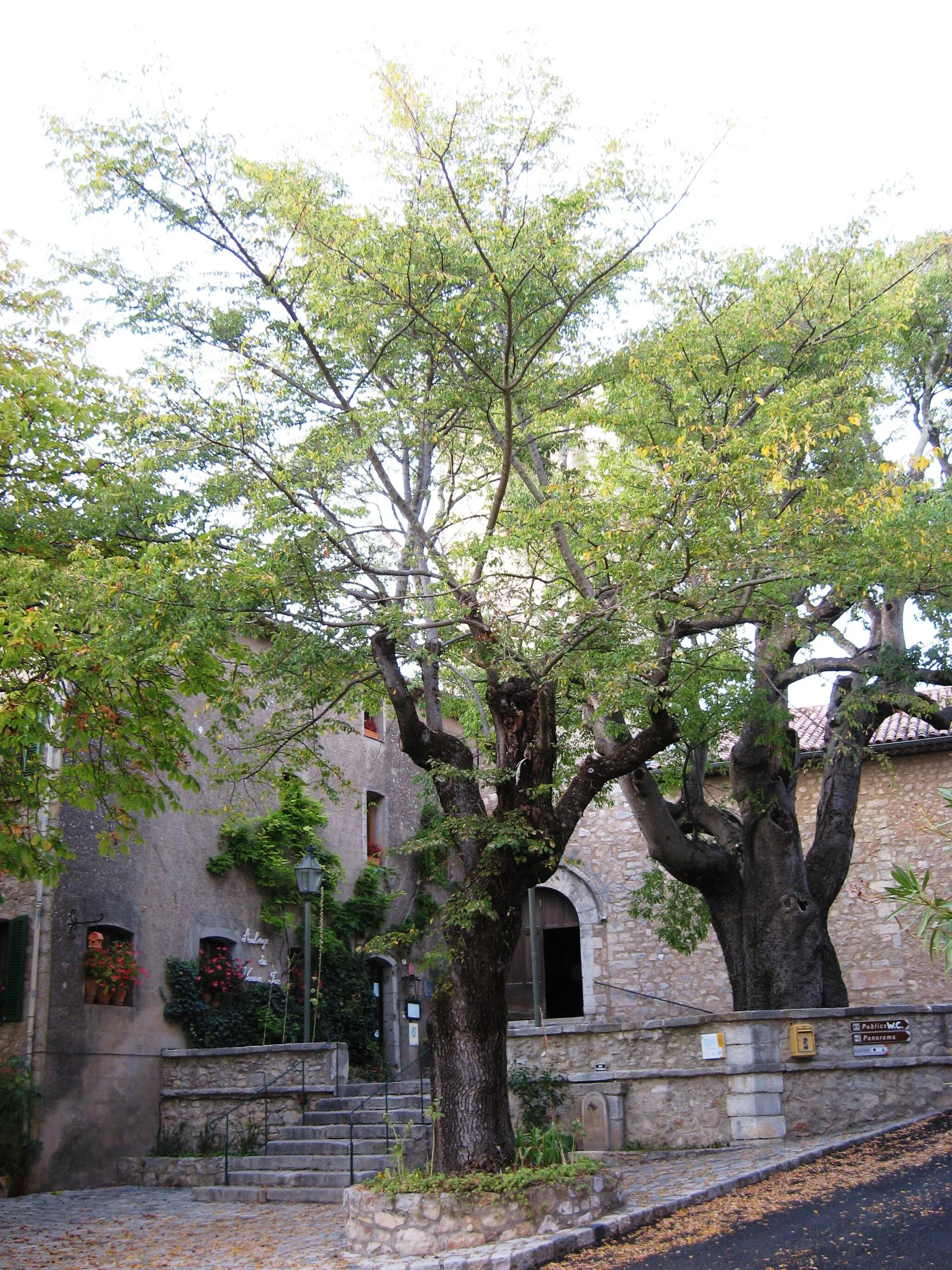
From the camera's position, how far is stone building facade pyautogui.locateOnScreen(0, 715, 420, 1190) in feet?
42.3

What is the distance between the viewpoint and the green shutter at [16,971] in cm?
1302

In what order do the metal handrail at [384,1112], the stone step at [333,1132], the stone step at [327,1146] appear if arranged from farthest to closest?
the stone step at [333,1132]
the stone step at [327,1146]
the metal handrail at [384,1112]

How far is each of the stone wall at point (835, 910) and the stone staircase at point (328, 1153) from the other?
19.3 ft

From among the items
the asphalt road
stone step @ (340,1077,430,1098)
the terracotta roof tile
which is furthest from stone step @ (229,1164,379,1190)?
the terracotta roof tile

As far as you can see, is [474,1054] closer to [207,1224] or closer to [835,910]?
[207,1224]

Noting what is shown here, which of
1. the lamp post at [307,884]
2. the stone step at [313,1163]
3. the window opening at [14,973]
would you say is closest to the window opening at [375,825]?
the lamp post at [307,884]

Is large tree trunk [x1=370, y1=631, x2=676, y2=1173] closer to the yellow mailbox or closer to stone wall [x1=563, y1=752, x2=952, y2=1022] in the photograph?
the yellow mailbox

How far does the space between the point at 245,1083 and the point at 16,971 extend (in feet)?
9.96

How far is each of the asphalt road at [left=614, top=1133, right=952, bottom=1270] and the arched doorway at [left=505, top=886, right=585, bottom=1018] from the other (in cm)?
1234

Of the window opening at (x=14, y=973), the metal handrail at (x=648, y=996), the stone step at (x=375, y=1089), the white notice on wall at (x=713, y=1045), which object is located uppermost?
the window opening at (x=14, y=973)

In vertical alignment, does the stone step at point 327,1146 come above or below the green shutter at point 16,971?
below

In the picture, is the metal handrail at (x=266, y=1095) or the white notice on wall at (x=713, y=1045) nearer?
the white notice on wall at (x=713, y=1045)

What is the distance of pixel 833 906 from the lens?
1834 cm

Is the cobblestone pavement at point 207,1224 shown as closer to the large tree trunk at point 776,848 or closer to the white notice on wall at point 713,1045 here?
the white notice on wall at point 713,1045
